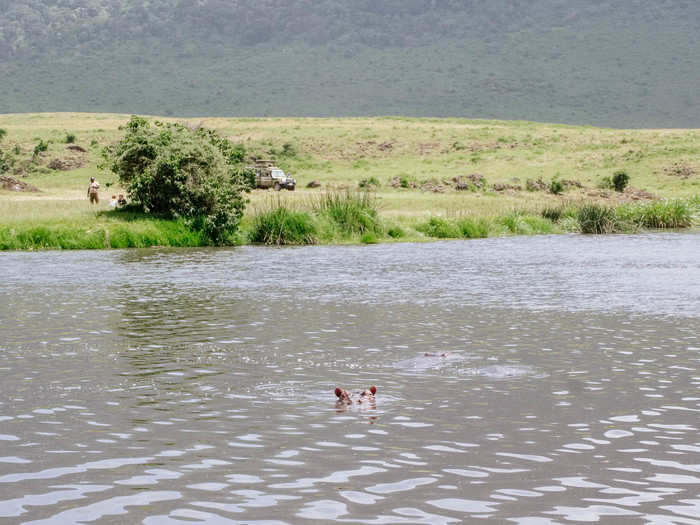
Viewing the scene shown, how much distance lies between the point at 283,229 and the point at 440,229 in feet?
27.9

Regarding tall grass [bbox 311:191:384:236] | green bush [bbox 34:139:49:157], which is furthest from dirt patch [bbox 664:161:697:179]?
green bush [bbox 34:139:49:157]

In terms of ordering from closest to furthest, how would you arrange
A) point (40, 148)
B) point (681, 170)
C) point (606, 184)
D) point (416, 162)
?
point (606, 184) < point (681, 170) < point (416, 162) < point (40, 148)

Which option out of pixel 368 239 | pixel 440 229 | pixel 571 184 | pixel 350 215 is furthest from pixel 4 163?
pixel 368 239

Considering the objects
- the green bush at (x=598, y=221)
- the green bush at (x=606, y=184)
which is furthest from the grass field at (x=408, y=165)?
the green bush at (x=598, y=221)

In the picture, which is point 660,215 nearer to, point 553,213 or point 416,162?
point 553,213

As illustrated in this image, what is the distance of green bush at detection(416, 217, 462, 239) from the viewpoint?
47750 mm

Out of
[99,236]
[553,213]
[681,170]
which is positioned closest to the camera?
[99,236]

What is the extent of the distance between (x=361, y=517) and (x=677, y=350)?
9.31m

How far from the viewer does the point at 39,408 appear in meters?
11.9

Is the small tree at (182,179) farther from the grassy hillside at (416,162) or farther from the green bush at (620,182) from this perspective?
the green bush at (620,182)

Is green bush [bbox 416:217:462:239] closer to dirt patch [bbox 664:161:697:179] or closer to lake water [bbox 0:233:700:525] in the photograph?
lake water [bbox 0:233:700:525]

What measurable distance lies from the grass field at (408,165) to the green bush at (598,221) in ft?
5.42

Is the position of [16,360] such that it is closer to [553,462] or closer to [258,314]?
[258,314]

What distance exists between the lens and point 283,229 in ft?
140
